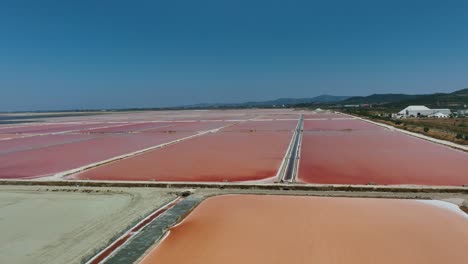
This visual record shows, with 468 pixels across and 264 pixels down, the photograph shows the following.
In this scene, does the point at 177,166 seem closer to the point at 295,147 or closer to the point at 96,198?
the point at 96,198

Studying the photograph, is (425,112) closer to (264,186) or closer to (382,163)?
(382,163)

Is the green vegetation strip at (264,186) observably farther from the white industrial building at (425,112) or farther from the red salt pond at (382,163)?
the white industrial building at (425,112)

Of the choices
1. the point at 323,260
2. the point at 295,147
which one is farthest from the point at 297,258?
the point at 295,147

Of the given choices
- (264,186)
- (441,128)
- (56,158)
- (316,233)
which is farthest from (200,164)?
(441,128)

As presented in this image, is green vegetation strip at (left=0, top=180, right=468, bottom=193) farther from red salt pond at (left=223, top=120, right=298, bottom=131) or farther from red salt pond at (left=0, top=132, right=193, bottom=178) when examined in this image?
red salt pond at (left=223, top=120, right=298, bottom=131)

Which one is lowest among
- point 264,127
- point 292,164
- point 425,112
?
point 425,112

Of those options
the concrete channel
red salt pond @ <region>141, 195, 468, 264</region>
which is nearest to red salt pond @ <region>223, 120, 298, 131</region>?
the concrete channel
